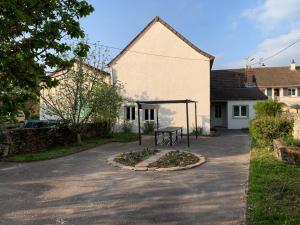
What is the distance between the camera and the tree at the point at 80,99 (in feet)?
65.0

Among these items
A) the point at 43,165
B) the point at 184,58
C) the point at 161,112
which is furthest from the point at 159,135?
the point at 43,165

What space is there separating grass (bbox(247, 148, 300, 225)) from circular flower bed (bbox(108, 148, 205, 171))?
2286mm

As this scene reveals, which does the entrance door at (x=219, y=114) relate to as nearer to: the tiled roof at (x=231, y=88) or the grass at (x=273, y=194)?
the tiled roof at (x=231, y=88)

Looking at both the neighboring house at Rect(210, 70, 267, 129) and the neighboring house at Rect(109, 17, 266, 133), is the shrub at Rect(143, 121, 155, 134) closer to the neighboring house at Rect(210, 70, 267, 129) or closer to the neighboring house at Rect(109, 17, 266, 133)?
the neighboring house at Rect(109, 17, 266, 133)

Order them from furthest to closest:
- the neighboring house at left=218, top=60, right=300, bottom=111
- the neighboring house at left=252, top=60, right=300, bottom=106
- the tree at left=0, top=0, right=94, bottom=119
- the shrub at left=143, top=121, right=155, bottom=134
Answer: the neighboring house at left=252, top=60, right=300, bottom=106
the neighboring house at left=218, top=60, right=300, bottom=111
the shrub at left=143, top=121, right=155, bottom=134
the tree at left=0, top=0, right=94, bottom=119

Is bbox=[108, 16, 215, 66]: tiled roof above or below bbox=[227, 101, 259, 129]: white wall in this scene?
above

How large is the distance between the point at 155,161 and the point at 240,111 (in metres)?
20.6

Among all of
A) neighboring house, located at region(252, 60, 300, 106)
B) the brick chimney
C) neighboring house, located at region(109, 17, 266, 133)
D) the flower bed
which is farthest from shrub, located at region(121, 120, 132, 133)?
neighboring house, located at region(252, 60, 300, 106)

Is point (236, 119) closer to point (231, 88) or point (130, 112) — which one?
point (231, 88)

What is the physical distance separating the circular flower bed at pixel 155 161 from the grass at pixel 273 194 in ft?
7.50

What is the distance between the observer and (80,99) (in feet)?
65.6

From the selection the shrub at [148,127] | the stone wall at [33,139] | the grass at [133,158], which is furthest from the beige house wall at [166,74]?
the grass at [133,158]

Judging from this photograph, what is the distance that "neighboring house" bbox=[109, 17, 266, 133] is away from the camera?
26.7m

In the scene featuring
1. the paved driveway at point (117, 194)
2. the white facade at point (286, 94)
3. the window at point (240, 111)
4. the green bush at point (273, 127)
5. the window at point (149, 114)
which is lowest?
the paved driveway at point (117, 194)
